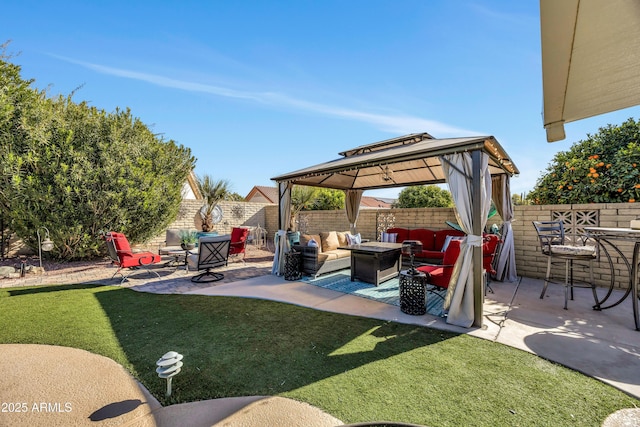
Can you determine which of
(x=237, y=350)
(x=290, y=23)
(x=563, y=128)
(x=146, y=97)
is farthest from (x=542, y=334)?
(x=146, y=97)

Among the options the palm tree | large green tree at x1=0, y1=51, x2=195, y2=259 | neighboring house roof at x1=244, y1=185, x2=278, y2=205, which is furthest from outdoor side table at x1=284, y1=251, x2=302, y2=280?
neighboring house roof at x1=244, y1=185, x2=278, y2=205

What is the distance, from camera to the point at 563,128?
237 cm

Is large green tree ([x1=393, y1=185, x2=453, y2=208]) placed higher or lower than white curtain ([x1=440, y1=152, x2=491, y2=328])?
higher

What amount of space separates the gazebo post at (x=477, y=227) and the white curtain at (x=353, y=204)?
5918 mm

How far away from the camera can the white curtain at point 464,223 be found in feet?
12.6

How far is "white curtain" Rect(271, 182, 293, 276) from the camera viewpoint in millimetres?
7125

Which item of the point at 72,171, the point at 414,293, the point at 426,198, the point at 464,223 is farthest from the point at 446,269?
the point at 426,198

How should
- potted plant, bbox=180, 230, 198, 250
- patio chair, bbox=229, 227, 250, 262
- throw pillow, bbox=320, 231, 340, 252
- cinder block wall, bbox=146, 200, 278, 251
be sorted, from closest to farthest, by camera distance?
throw pillow, bbox=320, 231, 340, 252 → potted plant, bbox=180, 230, 198, 250 → patio chair, bbox=229, 227, 250, 262 → cinder block wall, bbox=146, 200, 278, 251

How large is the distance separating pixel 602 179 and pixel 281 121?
957 cm

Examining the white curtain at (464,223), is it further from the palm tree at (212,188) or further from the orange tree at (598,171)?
the palm tree at (212,188)

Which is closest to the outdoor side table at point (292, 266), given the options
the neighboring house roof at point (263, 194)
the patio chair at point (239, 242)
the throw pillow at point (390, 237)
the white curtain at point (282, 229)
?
the white curtain at point (282, 229)

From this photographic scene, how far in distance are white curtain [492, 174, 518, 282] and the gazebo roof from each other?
1.29ft

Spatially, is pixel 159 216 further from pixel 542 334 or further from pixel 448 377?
pixel 542 334

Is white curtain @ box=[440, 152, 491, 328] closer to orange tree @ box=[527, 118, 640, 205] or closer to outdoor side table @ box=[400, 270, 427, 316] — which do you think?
outdoor side table @ box=[400, 270, 427, 316]
